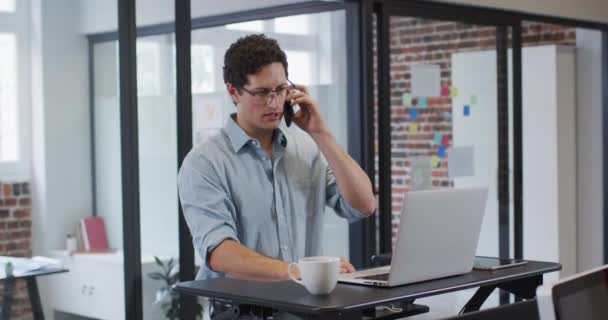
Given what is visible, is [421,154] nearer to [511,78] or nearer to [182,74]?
[511,78]

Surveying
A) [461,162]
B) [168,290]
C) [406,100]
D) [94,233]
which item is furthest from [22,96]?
[461,162]

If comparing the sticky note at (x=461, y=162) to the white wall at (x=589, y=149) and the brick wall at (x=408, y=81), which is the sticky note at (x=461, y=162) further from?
the white wall at (x=589, y=149)

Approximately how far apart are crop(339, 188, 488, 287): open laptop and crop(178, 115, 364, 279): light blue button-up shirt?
0.41m

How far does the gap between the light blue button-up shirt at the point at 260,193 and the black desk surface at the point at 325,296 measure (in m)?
0.32

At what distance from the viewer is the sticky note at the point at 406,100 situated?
4829mm

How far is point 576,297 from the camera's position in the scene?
4.93 feet

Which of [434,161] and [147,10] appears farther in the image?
[434,161]

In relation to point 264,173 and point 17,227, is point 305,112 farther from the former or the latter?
point 17,227

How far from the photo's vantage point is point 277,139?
9.25 feet

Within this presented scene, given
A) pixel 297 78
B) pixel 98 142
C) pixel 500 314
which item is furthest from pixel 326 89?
pixel 500 314

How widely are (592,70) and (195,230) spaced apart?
4554mm

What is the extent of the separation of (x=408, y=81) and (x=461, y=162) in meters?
0.65

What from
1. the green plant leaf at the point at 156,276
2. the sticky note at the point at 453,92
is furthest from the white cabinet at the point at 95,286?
the sticky note at the point at 453,92

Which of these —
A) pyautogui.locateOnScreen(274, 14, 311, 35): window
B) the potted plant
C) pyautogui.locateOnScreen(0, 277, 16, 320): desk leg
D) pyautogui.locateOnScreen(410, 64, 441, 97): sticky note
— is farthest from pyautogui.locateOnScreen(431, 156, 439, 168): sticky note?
pyautogui.locateOnScreen(0, 277, 16, 320): desk leg
